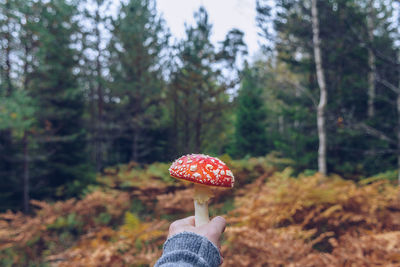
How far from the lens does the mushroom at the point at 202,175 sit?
1.36 metres

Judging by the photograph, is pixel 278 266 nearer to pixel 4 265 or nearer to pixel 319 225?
pixel 319 225

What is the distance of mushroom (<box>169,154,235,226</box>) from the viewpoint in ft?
4.45

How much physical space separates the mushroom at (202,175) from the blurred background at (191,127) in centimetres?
201

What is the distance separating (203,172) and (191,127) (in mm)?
5006

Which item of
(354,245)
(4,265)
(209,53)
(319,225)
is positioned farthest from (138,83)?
(354,245)

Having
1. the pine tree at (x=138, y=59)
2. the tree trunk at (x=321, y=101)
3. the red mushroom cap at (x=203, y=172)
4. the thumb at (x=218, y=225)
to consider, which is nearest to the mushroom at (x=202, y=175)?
the red mushroom cap at (x=203, y=172)

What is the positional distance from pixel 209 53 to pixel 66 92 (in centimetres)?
499

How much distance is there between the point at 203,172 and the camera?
1.36 metres

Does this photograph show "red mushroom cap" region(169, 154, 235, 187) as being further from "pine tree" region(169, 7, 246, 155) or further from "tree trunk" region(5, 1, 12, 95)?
"tree trunk" region(5, 1, 12, 95)

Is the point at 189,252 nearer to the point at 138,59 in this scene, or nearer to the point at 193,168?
the point at 193,168

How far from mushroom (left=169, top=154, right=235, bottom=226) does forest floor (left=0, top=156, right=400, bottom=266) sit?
1.12 ft

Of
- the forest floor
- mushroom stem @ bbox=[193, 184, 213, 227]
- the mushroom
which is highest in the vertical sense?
the mushroom

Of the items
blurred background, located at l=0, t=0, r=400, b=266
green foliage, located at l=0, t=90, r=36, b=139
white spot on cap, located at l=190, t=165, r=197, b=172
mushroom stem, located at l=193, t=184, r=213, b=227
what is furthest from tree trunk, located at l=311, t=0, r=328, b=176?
green foliage, located at l=0, t=90, r=36, b=139

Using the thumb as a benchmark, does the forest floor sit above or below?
below
